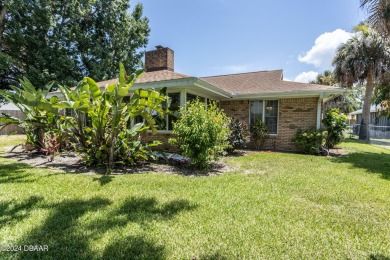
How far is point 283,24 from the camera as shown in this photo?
10.8 m

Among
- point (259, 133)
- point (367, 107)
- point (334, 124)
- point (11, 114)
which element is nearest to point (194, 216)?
point (259, 133)

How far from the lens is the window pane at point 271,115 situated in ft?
35.7

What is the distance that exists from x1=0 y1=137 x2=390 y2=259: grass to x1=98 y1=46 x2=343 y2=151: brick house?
Answer: 13.3ft

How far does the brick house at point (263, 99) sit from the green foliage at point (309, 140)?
1.43 ft

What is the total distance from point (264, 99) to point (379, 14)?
5.26 m

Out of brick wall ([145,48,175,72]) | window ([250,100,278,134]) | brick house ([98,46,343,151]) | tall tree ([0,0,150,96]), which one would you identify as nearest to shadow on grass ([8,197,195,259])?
brick house ([98,46,343,151])

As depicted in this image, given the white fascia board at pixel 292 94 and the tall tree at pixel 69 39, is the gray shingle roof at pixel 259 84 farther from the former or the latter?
the tall tree at pixel 69 39

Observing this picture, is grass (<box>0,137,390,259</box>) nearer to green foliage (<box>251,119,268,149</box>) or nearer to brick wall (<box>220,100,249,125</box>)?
green foliage (<box>251,119,268,149</box>)

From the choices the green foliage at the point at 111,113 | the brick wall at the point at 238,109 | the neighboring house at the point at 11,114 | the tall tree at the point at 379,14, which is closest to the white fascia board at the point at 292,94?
the brick wall at the point at 238,109

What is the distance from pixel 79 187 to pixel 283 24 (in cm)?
1165

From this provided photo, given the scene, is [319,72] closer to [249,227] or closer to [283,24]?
[283,24]

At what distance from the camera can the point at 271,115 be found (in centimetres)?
1099

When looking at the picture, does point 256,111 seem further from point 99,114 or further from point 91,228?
point 91,228

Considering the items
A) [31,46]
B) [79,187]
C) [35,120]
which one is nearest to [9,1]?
[31,46]
